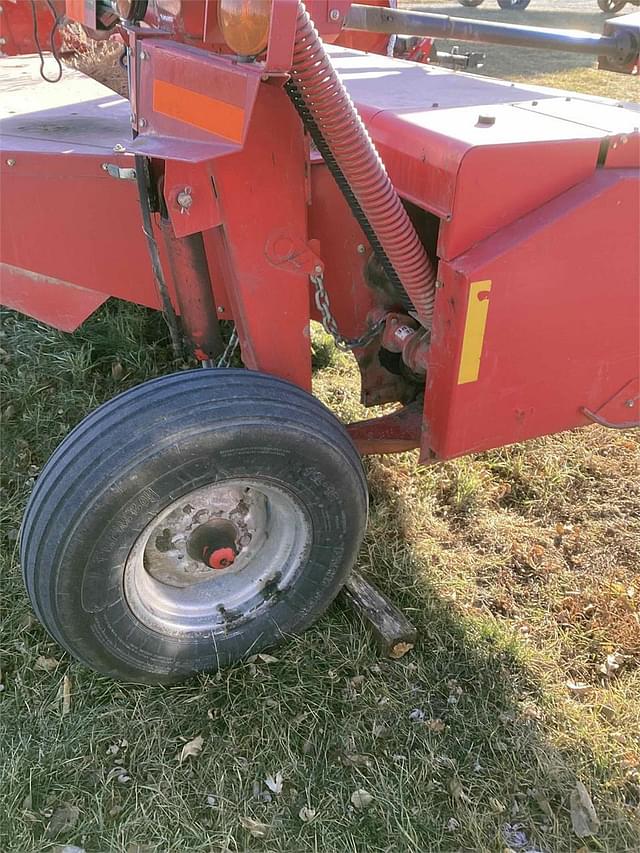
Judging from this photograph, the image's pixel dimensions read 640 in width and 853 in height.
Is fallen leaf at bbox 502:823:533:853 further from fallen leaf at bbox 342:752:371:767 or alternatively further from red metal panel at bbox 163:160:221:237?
red metal panel at bbox 163:160:221:237

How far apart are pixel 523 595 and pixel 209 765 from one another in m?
1.21

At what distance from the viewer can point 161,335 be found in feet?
11.4

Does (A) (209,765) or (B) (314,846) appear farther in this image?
(A) (209,765)

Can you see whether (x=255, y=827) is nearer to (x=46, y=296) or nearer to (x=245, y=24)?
(x=46, y=296)

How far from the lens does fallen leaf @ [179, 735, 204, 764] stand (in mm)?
2041

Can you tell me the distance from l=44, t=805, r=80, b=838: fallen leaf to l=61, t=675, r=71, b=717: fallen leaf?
0.92 ft

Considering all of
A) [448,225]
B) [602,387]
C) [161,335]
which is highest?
[448,225]

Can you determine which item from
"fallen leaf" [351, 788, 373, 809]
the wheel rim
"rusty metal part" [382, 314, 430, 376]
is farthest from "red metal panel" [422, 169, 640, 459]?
"fallen leaf" [351, 788, 373, 809]

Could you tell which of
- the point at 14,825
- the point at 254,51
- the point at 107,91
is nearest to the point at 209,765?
the point at 14,825

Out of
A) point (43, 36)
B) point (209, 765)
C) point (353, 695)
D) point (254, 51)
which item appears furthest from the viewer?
point (43, 36)

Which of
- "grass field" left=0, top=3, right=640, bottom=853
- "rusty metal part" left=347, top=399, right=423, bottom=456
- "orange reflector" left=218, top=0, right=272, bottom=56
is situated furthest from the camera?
"rusty metal part" left=347, top=399, right=423, bottom=456

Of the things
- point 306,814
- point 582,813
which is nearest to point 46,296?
point 306,814

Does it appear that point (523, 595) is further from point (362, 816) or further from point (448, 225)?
point (448, 225)

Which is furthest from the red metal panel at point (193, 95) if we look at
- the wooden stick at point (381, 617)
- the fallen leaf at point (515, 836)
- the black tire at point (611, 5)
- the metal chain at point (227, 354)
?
the black tire at point (611, 5)
